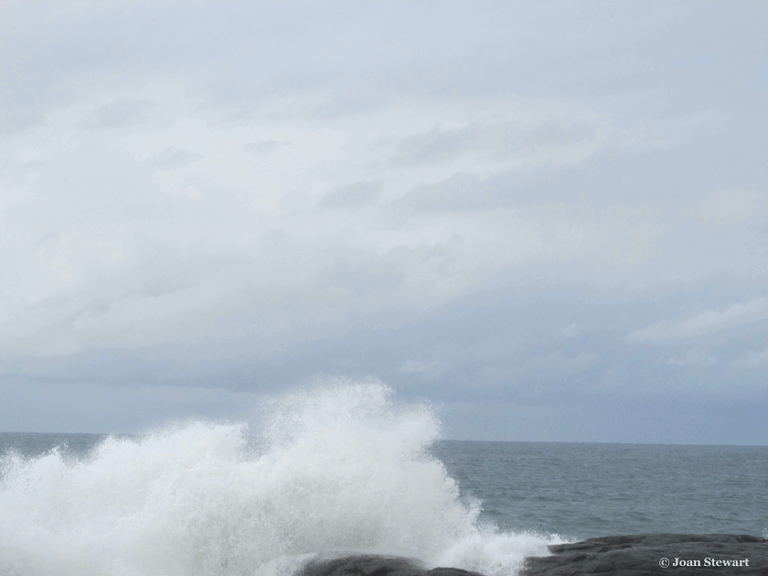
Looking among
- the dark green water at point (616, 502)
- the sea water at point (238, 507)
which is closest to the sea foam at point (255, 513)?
the sea water at point (238, 507)

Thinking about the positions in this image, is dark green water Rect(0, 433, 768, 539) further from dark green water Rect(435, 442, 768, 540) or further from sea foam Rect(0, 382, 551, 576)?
sea foam Rect(0, 382, 551, 576)

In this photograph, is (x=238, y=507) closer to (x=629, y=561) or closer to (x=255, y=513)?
(x=255, y=513)

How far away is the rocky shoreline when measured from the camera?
12398 millimetres

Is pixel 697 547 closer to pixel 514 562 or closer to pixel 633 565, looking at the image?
pixel 633 565

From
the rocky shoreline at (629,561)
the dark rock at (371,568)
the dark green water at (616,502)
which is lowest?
the dark green water at (616,502)

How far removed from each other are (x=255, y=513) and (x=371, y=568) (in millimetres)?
3646

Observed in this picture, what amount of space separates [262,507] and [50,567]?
468cm

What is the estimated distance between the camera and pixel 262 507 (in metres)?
16.2

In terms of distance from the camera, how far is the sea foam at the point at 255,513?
614 inches

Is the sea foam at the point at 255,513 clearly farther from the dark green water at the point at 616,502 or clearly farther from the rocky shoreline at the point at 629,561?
the dark green water at the point at 616,502

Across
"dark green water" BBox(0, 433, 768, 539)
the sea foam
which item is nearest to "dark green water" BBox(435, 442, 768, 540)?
"dark green water" BBox(0, 433, 768, 539)

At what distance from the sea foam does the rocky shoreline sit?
0.74m

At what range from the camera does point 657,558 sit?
A: 12.7m

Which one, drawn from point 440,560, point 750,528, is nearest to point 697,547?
point 440,560
